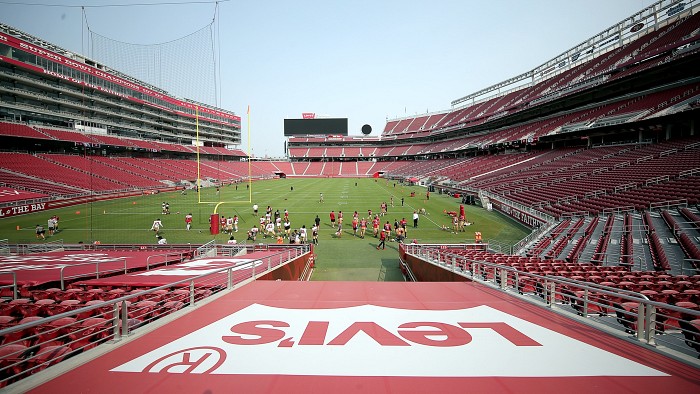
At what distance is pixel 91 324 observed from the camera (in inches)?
168

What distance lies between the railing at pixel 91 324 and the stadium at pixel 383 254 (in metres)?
0.05

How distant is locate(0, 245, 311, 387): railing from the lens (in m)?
3.21

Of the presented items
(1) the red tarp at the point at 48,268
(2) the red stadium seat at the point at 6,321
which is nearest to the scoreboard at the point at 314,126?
(1) the red tarp at the point at 48,268

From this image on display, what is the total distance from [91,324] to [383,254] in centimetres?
1386

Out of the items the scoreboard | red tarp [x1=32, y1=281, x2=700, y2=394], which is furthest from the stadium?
the scoreboard

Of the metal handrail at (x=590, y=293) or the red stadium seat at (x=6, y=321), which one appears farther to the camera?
the red stadium seat at (x=6, y=321)

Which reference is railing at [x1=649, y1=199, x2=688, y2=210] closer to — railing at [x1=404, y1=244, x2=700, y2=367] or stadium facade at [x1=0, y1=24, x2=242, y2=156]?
railing at [x1=404, y1=244, x2=700, y2=367]

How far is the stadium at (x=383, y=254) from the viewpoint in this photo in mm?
3514

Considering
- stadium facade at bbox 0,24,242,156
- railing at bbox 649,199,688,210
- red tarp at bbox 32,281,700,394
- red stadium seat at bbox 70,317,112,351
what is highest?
stadium facade at bbox 0,24,242,156

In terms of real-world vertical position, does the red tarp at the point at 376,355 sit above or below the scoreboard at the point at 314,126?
below

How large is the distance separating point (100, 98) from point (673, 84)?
84.0 metres

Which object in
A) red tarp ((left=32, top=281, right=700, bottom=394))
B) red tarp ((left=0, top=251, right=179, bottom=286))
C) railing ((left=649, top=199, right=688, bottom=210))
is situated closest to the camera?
red tarp ((left=32, top=281, right=700, bottom=394))

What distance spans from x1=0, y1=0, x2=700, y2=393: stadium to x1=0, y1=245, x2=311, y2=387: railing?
48mm

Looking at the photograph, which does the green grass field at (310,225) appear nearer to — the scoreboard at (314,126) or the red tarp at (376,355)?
the red tarp at (376,355)
